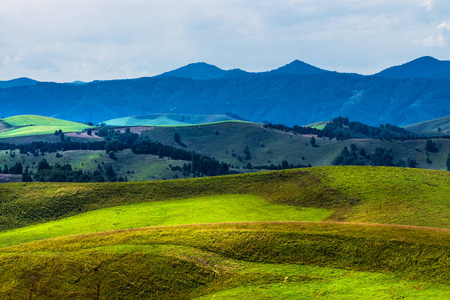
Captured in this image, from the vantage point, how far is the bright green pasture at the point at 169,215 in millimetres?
92375

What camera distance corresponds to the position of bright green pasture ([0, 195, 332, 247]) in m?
92.4

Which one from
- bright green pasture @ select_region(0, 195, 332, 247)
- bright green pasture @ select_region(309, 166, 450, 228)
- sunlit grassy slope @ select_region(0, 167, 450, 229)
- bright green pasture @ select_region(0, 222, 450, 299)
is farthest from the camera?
sunlit grassy slope @ select_region(0, 167, 450, 229)

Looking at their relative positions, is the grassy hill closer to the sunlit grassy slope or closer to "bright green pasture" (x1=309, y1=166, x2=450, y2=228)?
"bright green pasture" (x1=309, y1=166, x2=450, y2=228)

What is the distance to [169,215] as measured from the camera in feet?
333

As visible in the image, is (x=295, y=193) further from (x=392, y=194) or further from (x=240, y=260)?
(x=240, y=260)

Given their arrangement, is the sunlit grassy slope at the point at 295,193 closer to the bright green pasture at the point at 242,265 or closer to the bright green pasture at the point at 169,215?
the bright green pasture at the point at 169,215

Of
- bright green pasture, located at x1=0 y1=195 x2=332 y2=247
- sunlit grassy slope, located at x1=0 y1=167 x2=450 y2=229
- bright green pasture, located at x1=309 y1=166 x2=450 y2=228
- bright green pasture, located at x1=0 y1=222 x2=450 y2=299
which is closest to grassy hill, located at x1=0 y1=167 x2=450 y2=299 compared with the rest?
bright green pasture, located at x1=0 y1=222 x2=450 y2=299

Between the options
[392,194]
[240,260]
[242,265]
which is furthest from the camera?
[392,194]

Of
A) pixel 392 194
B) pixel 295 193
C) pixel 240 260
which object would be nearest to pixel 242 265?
pixel 240 260

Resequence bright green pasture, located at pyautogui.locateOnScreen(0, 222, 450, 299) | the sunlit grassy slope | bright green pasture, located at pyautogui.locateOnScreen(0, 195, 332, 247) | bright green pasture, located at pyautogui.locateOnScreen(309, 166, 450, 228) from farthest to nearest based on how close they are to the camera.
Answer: the sunlit grassy slope → bright green pasture, located at pyautogui.locateOnScreen(0, 195, 332, 247) → bright green pasture, located at pyautogui.locateOnScreen(309, 166, 450, 228) → bright green pasture, located at pyautogui.locateOnScreen(0, 222, 450, 299)

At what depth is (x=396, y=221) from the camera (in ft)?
289

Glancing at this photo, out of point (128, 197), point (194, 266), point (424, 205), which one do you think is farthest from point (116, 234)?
point (424, 205)

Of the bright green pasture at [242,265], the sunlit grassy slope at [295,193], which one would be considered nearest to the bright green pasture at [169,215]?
the sunlit grassy slope at [295,193]

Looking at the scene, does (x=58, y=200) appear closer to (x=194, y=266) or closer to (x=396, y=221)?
(x=194, y=266)
